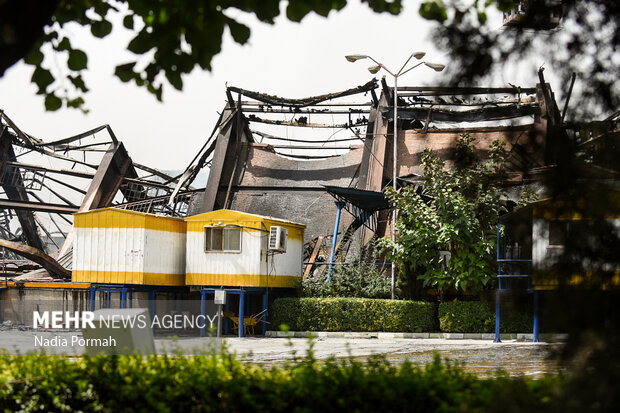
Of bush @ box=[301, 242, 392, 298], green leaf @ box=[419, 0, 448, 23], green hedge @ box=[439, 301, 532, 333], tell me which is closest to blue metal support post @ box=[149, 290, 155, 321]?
bush @ box=[301, 242, 392, 298]

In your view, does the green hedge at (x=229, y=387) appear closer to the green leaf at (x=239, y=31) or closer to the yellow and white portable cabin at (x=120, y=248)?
the green leaf at (x=239, y=31)

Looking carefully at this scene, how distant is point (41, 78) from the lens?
6668 millimetres

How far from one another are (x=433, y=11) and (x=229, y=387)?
370 cm

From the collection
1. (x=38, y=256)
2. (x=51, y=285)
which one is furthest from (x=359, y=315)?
(x=38, y=256)

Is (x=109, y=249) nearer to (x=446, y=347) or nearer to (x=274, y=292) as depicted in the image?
(x=274, y=292)

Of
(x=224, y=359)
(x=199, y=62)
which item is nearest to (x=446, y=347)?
(x=224, y=359)

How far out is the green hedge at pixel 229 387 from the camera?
5.83m

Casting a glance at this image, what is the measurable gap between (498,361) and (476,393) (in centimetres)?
1040

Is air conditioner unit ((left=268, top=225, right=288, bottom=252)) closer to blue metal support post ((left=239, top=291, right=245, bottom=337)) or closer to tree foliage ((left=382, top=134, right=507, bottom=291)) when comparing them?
blue metal support post ((left=239, top=291, right=245, bottom=337))

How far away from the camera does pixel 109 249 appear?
81.0 feet

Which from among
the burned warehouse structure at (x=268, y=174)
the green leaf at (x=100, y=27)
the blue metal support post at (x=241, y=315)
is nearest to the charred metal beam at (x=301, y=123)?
the burned warehouse structure at (x=268, y=174)

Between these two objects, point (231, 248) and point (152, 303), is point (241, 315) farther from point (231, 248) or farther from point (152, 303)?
point (152, 303)

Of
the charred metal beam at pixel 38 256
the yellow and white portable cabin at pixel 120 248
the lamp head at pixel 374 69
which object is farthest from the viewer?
the charred metal beam at pixel 38 256

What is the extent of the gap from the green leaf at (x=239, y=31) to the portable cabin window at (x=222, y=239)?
63.3ft
